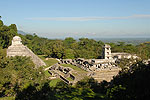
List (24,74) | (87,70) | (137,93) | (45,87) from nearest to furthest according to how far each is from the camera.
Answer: (137,93) < (45,87) < (24,74) < (87,70)

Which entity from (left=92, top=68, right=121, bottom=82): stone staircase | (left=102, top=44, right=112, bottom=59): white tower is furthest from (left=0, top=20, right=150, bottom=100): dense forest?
(left=102, top=44, right=112, bottom=59): white tower

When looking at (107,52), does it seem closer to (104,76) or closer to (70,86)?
(104,76)

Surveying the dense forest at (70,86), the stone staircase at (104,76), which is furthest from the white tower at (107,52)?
the dense forest at (70,86)

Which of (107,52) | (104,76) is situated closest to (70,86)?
(104,76)

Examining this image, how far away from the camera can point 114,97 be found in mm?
9766

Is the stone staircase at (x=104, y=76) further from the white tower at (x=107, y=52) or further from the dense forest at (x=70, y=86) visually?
the white tower at (x=107, y=52)

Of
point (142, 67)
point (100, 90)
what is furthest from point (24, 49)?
point (142, 67)

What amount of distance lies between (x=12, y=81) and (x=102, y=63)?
18.5 m

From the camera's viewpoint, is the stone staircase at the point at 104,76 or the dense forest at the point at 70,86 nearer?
the dense forest at the point at 70,86

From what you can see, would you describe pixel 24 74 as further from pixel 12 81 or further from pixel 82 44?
pixel 82 44

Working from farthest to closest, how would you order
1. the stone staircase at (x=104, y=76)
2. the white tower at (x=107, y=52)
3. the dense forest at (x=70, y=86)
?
the white tower at (x=107, y=52) → the stone staircase at (x=104, y=76) → the dense forest at (x=70, y=86)

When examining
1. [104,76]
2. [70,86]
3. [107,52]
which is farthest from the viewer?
[107,52]

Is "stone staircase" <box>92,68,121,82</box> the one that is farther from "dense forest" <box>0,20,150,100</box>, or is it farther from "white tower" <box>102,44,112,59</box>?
"white tower" <box>102,44,112,59</box>

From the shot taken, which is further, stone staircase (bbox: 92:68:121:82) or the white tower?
the white tower
